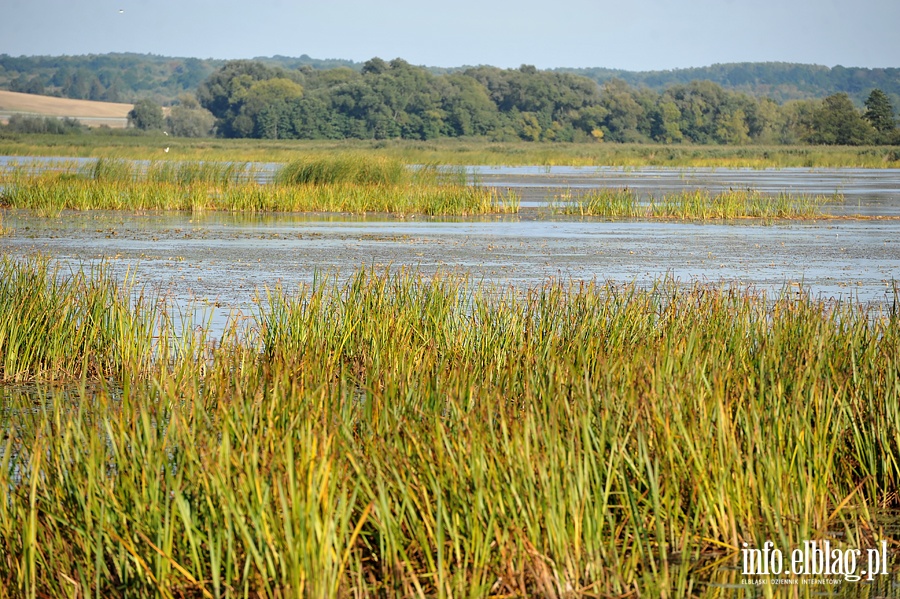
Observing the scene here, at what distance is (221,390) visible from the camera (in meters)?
5.31

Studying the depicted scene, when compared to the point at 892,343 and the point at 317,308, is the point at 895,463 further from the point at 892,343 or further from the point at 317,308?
the point at 317,308

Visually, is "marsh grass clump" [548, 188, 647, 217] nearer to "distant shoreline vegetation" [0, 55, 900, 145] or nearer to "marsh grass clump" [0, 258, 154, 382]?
"marsh grass clump" [0, 258, 154, 382]

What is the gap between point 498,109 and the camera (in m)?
122

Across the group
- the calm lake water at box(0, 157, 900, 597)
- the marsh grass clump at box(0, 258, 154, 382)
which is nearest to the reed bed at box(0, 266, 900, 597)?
the marsh grass clump at box(0, 258, 154, 382)

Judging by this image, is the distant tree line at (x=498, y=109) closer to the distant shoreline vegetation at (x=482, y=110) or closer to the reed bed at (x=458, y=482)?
the distant shoreline vegetation at (x=482, y=110)

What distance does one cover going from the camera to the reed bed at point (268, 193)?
27109 mm

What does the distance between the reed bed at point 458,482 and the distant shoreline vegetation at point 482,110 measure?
95.0 meters

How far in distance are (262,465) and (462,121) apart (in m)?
107

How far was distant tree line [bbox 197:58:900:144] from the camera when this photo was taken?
10300 centimetres

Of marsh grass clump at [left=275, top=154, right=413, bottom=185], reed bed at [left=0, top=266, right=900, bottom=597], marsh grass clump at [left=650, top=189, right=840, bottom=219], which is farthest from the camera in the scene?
marsh grass clump at [left=275, top=154, right=413, bottom=185]

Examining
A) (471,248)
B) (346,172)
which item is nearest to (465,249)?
(471,248)

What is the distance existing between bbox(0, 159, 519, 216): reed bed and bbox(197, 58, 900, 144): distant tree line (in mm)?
71938

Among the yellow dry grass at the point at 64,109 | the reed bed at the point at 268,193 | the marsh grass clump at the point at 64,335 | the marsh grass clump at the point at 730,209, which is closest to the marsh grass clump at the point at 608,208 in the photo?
the marsh grass clump at the point at 730,209

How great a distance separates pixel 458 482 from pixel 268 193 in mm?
24361
